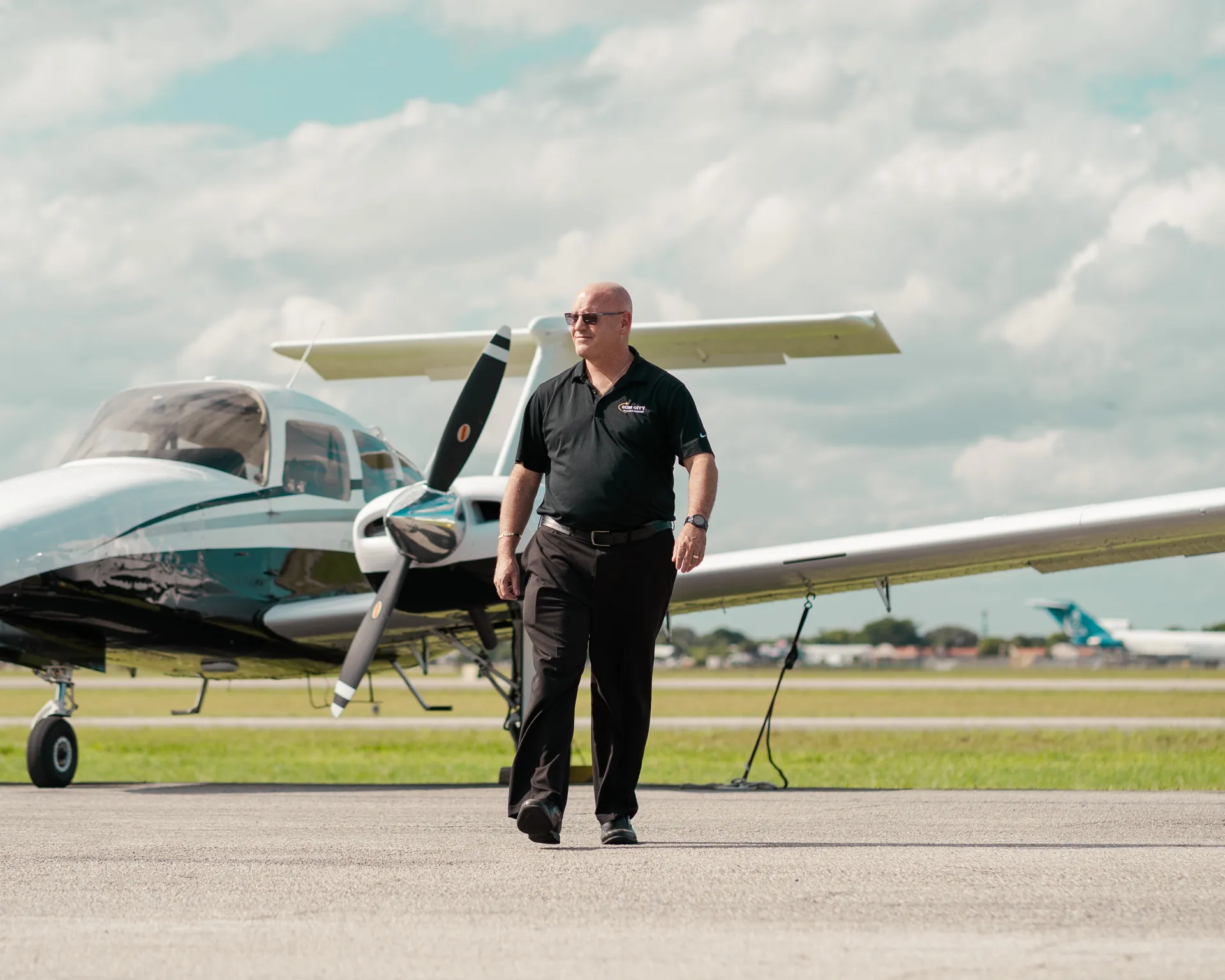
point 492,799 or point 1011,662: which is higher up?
point 492,799

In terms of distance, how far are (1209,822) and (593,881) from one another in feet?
11.3

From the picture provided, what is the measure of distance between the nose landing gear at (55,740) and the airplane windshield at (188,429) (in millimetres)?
1714

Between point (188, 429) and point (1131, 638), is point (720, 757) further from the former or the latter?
point (1131, 638)

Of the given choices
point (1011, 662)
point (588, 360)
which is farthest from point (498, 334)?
point (1011, 662)

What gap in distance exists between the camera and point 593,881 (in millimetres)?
4496

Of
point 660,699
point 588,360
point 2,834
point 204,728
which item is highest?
point 588,360

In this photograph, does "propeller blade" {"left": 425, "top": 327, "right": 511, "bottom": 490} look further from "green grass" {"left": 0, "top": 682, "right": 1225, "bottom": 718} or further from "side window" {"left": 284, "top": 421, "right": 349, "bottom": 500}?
"green grass" {"left": 0, "top": 682, "right": 1225, "bottom": 718}

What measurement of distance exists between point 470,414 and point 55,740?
163 inches

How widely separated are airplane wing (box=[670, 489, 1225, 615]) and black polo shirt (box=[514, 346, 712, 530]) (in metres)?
4.81

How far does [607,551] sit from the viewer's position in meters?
5.90

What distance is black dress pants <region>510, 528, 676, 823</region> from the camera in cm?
590

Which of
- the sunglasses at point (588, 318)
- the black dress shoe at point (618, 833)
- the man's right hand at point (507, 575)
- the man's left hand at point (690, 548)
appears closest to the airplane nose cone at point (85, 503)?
the man's right hand at point (507, 575)

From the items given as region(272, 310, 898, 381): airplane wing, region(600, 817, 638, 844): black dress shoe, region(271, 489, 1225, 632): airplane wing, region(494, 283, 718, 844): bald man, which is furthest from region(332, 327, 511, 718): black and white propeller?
region(600, 817, 638, 844): black dress shoe

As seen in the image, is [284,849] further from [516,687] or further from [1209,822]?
[516,687]
